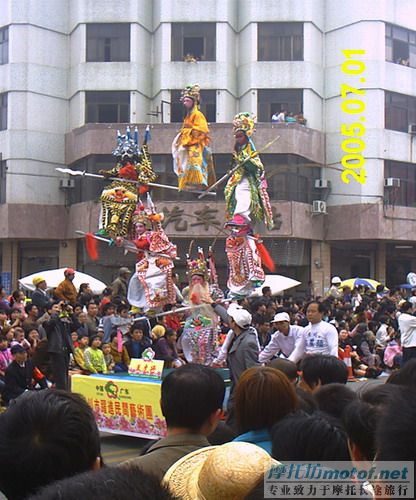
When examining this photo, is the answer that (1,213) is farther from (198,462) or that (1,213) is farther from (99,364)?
(198,462)

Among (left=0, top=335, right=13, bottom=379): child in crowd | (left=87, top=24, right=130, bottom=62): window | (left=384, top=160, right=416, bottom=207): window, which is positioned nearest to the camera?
(left=0, top=335, right=13, bottom=379): child in crowd

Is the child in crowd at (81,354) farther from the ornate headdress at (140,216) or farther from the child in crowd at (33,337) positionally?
the ornate headdress at (140,216)

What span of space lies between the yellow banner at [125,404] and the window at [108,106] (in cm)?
1877

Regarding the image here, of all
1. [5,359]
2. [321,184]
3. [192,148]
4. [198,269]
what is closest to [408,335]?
[198,269]

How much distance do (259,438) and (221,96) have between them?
24.1 meters

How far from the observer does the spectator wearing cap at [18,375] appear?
372 inches

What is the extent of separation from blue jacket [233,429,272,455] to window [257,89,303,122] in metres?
24.0

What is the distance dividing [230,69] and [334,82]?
3.93m

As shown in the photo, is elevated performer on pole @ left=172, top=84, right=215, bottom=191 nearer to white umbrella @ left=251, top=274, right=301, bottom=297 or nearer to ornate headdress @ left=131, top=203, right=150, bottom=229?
ornate headdress @ left=131, top=203, right=150, bottom=229

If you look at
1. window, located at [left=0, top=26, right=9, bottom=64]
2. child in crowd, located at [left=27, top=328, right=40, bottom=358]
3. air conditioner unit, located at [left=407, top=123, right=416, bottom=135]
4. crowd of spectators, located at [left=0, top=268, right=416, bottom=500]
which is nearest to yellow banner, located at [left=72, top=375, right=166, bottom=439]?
crowd of spectators, located at [left=0, top=268, right=416, bottom=500]

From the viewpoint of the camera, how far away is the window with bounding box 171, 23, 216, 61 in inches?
1054

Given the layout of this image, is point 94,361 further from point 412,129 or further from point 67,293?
point 412,129

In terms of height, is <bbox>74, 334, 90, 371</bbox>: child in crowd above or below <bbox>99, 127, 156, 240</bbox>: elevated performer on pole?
below
